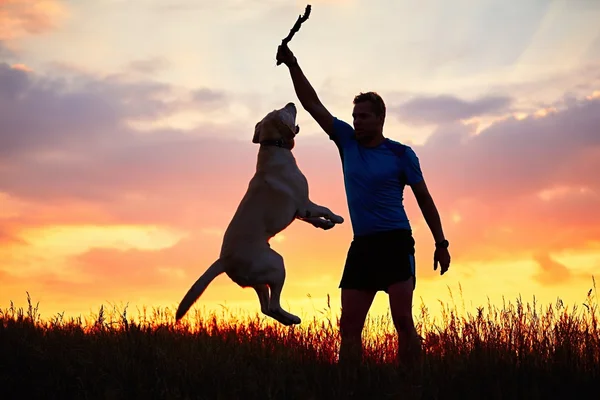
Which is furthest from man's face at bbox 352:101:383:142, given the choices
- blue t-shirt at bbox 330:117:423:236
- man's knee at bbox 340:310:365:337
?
man's knee at bbox 340:310:365:337

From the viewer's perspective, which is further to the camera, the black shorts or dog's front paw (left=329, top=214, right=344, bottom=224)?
dog's front paw (left=329, top=214, right=344, bottom=224)

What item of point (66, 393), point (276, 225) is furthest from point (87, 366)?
point (276, 225)

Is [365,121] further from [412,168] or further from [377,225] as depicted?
[377,225]

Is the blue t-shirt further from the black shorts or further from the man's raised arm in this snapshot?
the man's raised arm

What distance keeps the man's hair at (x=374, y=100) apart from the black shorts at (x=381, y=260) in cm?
96

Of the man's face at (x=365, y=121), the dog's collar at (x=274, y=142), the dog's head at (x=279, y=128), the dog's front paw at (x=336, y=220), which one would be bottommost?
the dog's front paw at (x=336, y=220)

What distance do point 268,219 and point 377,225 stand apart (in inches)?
43.3

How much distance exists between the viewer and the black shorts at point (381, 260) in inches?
253

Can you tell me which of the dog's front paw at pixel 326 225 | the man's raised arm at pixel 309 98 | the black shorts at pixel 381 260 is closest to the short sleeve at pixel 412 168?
the black shorts at pixel 381 260

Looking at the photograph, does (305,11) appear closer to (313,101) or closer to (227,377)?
(313,101)

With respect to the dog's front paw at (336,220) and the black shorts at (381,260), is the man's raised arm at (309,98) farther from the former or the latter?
the black shorts at (381,260)

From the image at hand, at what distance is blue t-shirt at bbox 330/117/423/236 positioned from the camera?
6473mm

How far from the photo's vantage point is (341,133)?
684cm

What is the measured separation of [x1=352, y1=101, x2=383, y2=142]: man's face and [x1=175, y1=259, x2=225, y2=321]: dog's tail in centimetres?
167
